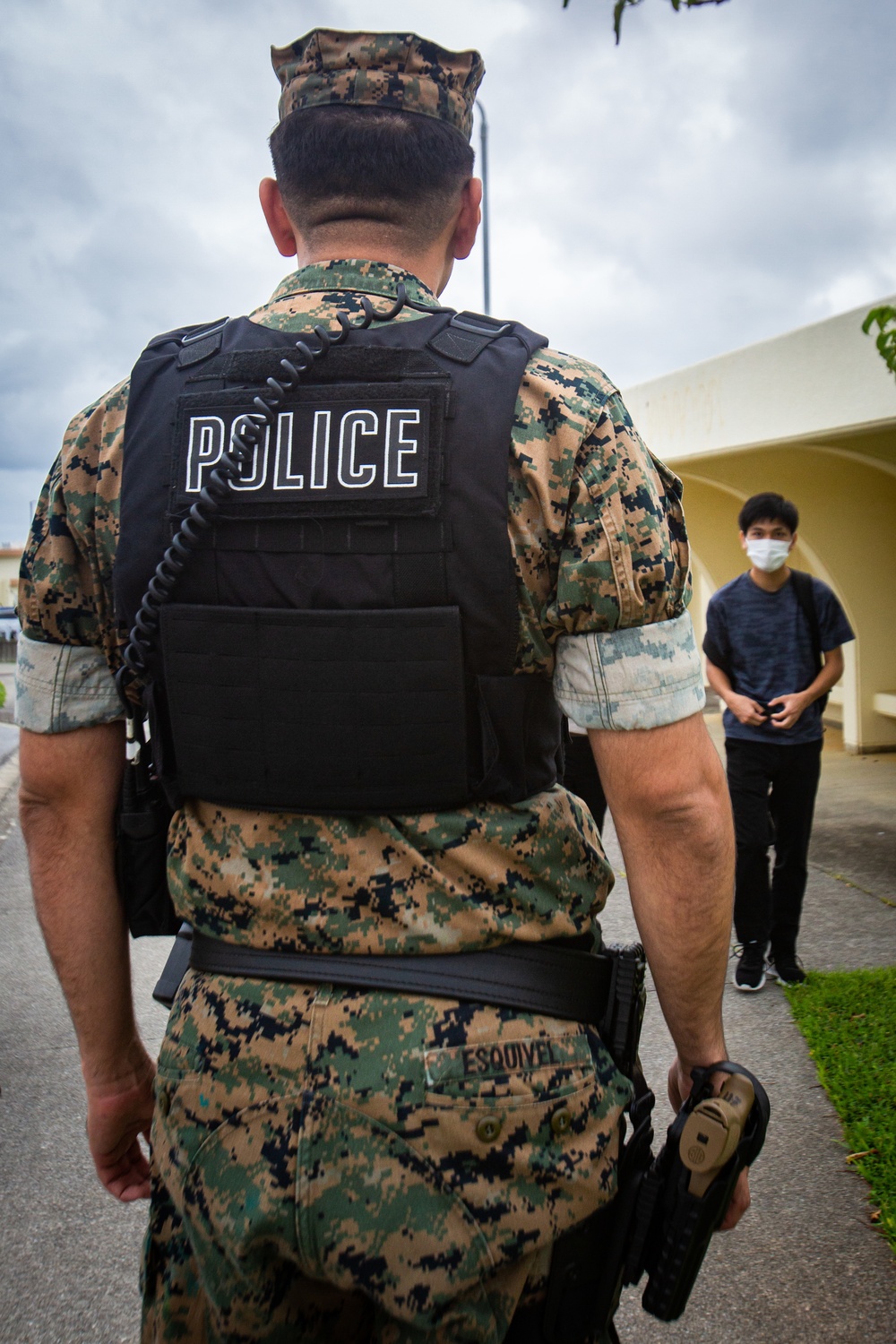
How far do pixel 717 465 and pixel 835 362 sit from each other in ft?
8.80

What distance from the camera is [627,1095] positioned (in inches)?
50.6

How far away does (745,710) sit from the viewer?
4098 millimetres

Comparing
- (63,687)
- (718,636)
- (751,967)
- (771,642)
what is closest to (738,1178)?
(63,687)

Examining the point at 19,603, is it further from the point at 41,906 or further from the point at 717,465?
the point at 717,465

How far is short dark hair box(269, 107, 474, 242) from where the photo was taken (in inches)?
53.9

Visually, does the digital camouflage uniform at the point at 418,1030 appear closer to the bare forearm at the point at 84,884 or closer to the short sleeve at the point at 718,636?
the bare forearm at the point at 84,884

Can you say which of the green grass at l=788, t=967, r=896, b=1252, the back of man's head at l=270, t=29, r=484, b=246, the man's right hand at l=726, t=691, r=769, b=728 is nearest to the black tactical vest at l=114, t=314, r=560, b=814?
the back of man's head at l=270, t=29, r=484, b=246

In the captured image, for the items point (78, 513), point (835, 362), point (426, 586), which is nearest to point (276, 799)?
Result: point (426, 586)

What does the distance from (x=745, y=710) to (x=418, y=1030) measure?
3179mm

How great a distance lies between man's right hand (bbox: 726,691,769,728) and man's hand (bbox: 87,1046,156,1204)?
3006mm

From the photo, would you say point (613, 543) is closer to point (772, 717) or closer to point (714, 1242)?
point (714, 1242)

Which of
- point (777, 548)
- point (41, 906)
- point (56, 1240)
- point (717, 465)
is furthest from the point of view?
point (717, 465)

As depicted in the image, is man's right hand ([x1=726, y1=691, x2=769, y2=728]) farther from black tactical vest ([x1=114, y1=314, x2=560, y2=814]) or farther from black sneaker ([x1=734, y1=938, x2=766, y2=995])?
black tactical vest ([x1=114, y1=314, x2=560, y2=814])

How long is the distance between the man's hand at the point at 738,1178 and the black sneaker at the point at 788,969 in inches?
114
